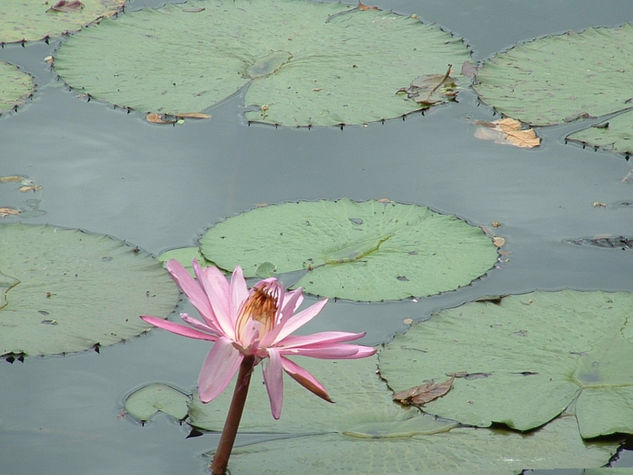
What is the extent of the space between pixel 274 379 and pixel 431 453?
0.61m

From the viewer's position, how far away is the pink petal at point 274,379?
178cm

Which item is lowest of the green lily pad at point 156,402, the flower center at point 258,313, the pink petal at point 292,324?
the green lily pad at point 156,402

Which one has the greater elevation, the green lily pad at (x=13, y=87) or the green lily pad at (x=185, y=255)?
the green lily pad at (x=185, y=255)

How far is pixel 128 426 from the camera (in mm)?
2393

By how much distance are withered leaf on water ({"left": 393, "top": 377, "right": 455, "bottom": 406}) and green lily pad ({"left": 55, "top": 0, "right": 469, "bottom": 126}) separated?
1.39 metres

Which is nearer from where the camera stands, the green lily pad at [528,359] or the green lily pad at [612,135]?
the green lily pad at [528,359]

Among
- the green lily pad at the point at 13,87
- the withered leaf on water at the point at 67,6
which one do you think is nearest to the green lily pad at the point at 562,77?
the green lily pad at the point at 13,87

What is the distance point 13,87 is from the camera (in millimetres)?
3826

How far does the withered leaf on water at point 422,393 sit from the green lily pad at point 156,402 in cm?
53

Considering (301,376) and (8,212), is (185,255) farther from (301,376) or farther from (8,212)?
(301,376)

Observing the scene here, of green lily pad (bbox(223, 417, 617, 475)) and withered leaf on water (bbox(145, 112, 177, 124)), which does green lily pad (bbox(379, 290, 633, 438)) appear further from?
withered leaf on water (bbox(145, 112, 177, 124))

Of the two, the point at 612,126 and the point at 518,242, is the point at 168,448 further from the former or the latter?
the point at 612,126

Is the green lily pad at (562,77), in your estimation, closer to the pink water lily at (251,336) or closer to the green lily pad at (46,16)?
the green lily pad at (46,16)

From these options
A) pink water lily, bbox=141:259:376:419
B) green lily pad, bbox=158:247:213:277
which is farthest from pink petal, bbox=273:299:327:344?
green lily pad, bbox=158:247:213:277
